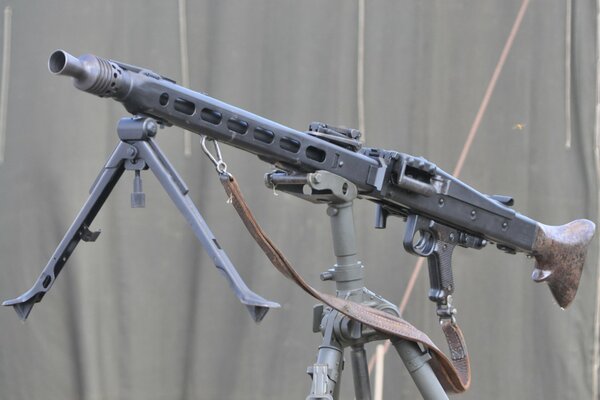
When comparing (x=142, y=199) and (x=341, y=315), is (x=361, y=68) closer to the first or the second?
(x=341, y=315)

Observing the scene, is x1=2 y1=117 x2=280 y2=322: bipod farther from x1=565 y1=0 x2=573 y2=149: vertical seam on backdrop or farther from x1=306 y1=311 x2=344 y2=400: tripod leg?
x1=565 y1=0 x2=573 y2=149: vertical seam on backdrop

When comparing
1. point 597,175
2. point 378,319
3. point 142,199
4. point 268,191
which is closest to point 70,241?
point 142,199

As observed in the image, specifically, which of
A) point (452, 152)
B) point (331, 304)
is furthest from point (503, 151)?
point (331, 304)

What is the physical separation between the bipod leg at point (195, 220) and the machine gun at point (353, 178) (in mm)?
23

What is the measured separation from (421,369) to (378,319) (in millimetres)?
278

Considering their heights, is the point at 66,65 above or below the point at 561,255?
above

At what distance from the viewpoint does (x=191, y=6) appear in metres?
3.72

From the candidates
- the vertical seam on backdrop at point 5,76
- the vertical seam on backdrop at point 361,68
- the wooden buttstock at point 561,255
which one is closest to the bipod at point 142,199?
the wooden buttstock at point 561,255

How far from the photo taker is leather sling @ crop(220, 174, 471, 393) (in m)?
2.23

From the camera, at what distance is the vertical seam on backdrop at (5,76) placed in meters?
3.58

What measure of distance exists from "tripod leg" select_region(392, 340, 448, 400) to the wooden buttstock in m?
0.59

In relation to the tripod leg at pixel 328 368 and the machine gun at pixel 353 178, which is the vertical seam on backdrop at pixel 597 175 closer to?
the machine gun at pixel 353 178

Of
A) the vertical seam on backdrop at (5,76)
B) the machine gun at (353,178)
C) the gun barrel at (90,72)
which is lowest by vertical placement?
the machine gun at (353,178)

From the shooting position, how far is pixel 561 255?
2943 millimetres
